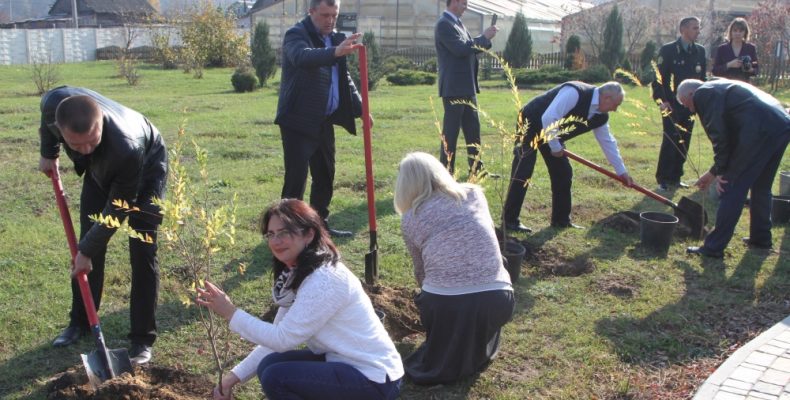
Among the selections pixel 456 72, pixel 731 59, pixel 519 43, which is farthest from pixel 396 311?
pixel 519 43

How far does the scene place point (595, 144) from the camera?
10602mm

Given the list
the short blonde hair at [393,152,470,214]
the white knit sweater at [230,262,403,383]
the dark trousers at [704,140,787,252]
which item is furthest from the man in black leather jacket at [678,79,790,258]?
the white knit sweater at [230,262,403,383]

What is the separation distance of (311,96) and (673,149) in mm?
4550

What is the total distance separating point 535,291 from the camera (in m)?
5.00

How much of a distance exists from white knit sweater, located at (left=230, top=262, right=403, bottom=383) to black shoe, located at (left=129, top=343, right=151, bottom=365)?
1.25 m

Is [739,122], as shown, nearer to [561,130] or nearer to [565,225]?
[561,130]

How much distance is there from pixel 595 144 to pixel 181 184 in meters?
8.64

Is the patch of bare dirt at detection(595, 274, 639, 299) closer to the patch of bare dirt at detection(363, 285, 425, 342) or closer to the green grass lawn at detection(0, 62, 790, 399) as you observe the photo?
the green grass lawn at detection(0, 62, 790, 399)

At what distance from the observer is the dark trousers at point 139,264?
375cm

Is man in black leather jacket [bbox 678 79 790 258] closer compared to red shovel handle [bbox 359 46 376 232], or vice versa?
red shovel handle [bbox 359 46 376 232]

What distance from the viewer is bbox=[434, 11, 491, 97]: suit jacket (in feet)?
23.6

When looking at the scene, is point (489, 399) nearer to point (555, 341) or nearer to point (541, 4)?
point (555, 341)

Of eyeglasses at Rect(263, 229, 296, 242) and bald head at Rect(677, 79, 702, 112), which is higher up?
bald head at Rect(677, 79, 702, 112)

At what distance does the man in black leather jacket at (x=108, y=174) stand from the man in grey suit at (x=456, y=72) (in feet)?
12.8
